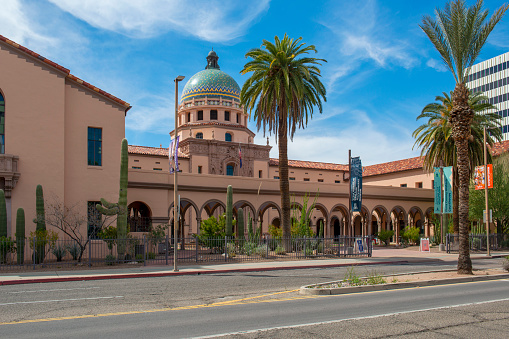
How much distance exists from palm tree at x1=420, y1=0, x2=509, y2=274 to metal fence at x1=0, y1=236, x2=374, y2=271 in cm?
1145

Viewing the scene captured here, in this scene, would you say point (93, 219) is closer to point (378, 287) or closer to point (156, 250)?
point (156, 250)

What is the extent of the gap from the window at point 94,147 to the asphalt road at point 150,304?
43.7 ft

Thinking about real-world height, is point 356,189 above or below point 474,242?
above

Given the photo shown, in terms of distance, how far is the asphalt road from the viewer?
878cm

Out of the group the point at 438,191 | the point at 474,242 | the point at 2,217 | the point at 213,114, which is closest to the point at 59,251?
the point at 2,217

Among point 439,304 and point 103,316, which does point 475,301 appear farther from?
point 103,316

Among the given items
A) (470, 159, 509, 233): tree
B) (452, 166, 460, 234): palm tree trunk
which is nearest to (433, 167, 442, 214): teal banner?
(452, 166, 460, 234): palm tree trunk

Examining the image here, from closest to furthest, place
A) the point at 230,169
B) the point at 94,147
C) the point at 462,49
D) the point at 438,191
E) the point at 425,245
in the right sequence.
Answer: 1. the point at 462,49
2. the point at 94,147
3. the point at 425,245
4. the point at 438,191
5. the point at 230,169

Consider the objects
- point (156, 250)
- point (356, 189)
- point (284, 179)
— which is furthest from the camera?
point (356, 189)

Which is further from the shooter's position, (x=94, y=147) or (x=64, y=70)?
(x=94, y=147)

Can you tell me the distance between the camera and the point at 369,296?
12.6 meters

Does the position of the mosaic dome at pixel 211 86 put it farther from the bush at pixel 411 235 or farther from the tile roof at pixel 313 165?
the bush at pixel 411 235

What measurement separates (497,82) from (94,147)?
284 feet

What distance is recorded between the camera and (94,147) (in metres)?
29.5
